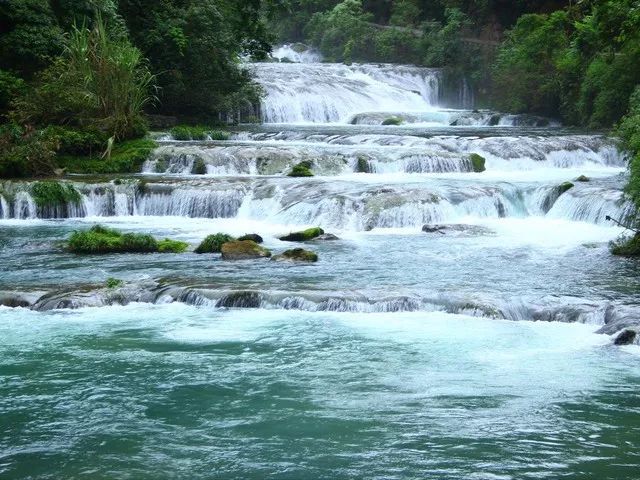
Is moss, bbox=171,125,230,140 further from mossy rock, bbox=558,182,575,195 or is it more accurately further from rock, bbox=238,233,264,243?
mossy rock, bbox=558,182,575,195

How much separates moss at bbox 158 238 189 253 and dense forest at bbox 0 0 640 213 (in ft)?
23.9

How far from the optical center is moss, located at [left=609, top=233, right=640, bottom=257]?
15.8 m

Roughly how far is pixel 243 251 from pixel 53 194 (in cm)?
667

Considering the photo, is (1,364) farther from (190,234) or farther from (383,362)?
(190,234)

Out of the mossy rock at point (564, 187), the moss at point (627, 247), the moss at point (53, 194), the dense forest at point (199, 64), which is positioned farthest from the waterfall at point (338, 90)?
the moss at point (627, 247)

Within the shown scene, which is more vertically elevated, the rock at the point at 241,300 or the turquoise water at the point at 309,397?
the rock at the point at 241,300

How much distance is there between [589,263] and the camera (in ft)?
49.9

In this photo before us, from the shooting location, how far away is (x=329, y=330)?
11.5 metres

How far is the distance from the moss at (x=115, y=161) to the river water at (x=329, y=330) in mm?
524

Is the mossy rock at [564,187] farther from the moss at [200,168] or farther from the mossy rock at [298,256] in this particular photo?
the moss at [200,168]

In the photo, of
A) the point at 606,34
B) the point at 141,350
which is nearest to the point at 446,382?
the point at 141,350

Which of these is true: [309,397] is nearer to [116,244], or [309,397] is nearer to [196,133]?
[116,244]

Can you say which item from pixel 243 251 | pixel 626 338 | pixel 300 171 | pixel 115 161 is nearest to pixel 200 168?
pixel 115 161

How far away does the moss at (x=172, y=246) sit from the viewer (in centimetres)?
1655
